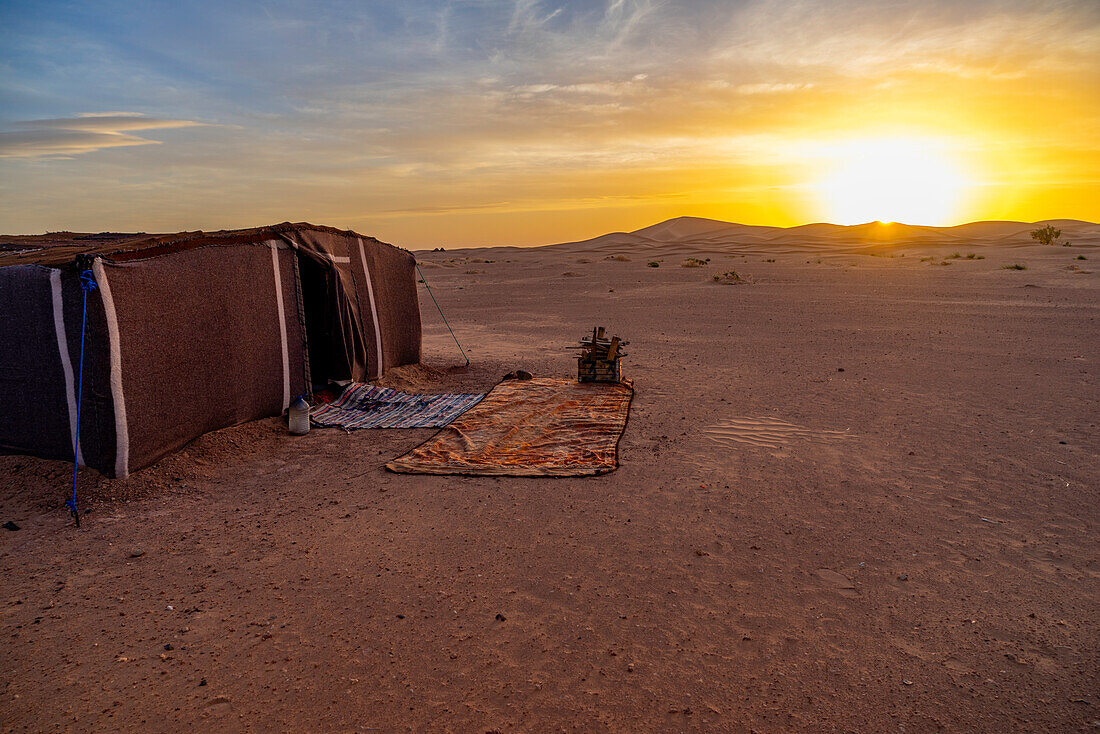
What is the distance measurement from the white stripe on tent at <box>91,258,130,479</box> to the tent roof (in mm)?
275

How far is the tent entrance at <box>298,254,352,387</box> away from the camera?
9.35m

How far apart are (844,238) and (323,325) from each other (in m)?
55.1

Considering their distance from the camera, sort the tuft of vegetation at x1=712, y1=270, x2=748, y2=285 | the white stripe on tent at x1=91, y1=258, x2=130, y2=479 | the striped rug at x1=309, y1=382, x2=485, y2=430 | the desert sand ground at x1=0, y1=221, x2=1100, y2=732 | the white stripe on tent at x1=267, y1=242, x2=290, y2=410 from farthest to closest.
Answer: the tuft of vegetation at x1=712, y1=270, x2=748, y2=285, the striped rug at x1=309, y1=382, x2=485, y2=430, the white stripe on tent at x1=267, y1=242, x2=290, y2=410, the white stripe on tent at x1=91, y1=258, x2=130, y2=479, the desert sand ground at x1=0, y1=221, x2=1100, y2=732

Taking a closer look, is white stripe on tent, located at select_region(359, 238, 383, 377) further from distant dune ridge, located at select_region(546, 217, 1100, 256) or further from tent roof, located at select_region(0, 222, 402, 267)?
distant dune ridge, located at select_region(546, 217, 1100, 256)

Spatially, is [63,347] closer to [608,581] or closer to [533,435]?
[533,435]

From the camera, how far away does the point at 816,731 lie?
3.07m

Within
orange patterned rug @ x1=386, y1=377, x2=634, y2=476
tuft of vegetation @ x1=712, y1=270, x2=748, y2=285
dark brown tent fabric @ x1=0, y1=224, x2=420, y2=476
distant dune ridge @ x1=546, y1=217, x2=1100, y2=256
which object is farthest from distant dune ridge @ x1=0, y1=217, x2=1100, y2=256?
dark brown tent fabric @ x1=0, y1=224, x2=420, y2=476

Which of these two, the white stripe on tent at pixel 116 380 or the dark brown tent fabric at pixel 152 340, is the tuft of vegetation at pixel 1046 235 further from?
the white stripe on tent at pixel 116 380

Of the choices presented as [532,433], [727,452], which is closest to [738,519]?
[727,452]

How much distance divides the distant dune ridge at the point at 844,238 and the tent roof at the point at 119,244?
41.4 metres

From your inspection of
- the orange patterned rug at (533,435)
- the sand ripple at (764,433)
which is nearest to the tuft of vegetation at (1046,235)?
the orange patterned rug at (533,435)

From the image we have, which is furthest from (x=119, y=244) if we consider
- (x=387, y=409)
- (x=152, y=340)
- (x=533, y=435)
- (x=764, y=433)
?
(x=764, y=433)

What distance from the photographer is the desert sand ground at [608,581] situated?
329 centimetres

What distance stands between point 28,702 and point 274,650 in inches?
45.5
